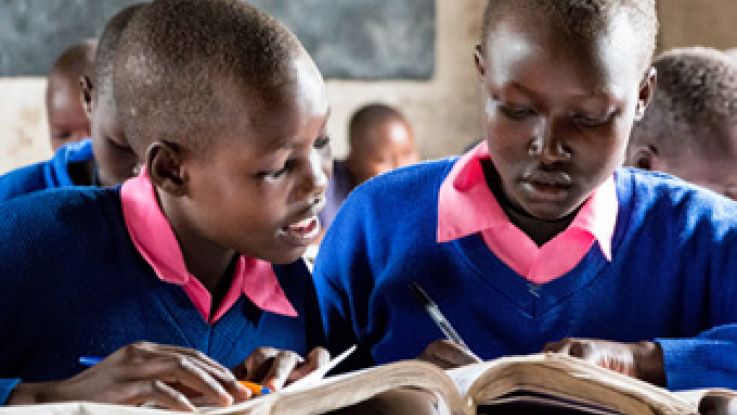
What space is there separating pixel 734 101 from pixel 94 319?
41.1 inches

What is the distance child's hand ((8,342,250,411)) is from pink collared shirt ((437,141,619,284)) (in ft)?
1.33

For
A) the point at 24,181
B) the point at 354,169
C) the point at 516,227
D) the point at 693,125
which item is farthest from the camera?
the point at 354,169

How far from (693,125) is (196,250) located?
859mm

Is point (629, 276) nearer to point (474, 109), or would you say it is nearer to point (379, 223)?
point (379, 223)

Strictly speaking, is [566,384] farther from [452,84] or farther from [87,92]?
[452,84]

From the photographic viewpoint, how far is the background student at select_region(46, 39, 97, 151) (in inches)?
104

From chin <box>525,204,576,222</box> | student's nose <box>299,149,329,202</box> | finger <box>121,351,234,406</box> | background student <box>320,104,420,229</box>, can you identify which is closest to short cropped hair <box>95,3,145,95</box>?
student's nose <box>299,149,329,202</box>

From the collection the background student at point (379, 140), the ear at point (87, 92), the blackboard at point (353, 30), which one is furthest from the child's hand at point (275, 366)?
the blackboard at point (353, 30)

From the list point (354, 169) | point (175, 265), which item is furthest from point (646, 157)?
point (354, 169)

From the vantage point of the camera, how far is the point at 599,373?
0.91m

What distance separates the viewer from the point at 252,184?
1234mm

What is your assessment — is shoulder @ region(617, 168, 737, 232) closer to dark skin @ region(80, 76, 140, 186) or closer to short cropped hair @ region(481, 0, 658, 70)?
short cropped hair @ region(481, 0, 658, 70)

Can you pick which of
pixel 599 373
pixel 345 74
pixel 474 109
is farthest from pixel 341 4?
pixel 599 373

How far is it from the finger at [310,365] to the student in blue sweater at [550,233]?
104 mm
